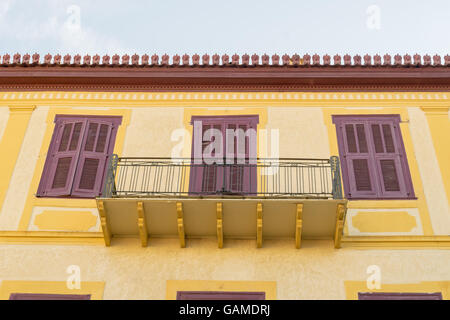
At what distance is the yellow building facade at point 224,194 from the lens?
1038 centimetres

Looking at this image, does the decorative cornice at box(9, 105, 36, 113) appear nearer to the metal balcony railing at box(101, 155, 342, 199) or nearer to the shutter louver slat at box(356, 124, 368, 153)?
Result: the metal balcony railing at box(101, 155, 342, 199)

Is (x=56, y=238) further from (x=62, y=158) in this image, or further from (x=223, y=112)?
(x=223, y=112)

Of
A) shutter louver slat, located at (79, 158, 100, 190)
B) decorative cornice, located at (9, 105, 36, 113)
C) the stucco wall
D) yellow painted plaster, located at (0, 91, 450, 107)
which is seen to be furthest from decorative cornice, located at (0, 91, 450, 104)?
the stucco wall

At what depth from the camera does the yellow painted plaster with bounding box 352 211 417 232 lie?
10953 millimetres

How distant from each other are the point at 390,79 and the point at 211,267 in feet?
19.7

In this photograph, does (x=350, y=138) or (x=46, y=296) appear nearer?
(x=46, y=296)

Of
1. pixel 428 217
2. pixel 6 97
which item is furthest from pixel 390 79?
pixel 6 97

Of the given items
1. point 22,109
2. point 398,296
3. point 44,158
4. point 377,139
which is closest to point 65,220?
point 44,158

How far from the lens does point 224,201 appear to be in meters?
10.4

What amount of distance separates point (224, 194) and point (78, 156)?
129 inches

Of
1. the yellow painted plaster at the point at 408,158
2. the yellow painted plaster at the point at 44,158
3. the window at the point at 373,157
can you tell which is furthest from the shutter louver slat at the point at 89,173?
the window at the point at 373,157

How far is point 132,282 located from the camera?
10.3 metres
